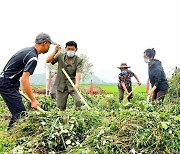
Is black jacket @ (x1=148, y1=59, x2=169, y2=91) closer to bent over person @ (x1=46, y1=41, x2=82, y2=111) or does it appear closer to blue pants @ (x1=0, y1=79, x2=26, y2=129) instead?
bent over person @ (x1=46, y1=41, x2=82, y2=111)

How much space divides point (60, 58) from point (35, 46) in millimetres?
1883

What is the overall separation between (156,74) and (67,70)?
183 cm

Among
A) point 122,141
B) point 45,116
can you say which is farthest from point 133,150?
point 45,116

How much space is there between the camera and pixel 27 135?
459 centimetres

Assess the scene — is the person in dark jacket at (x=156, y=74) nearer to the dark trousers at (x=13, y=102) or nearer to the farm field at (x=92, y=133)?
the farm field at (x=92, y=133)

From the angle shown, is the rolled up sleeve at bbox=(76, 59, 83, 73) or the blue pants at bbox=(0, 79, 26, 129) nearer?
the blue pants at bbox=(0, 79, 26, 129)

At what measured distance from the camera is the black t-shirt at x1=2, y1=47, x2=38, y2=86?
16.1ft

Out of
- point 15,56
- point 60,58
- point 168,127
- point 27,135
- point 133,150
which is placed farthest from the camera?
point 60,58

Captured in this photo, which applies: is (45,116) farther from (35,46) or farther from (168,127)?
(168,127)

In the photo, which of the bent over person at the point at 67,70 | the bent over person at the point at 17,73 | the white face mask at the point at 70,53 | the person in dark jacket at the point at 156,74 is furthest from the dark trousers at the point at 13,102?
the person in dark jacket at the point at 156,74

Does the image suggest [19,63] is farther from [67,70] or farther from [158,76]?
[158,76]

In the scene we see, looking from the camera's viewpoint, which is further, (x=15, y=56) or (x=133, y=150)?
(x=15, y=56)

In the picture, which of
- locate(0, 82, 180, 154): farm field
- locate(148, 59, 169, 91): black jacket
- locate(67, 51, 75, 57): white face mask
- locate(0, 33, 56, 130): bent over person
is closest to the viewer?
locate(0, 82, 180, 154): farm field

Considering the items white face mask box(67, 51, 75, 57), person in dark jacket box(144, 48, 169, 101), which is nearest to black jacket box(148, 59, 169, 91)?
person in dark jacket box(144, 48, 169, 101)
